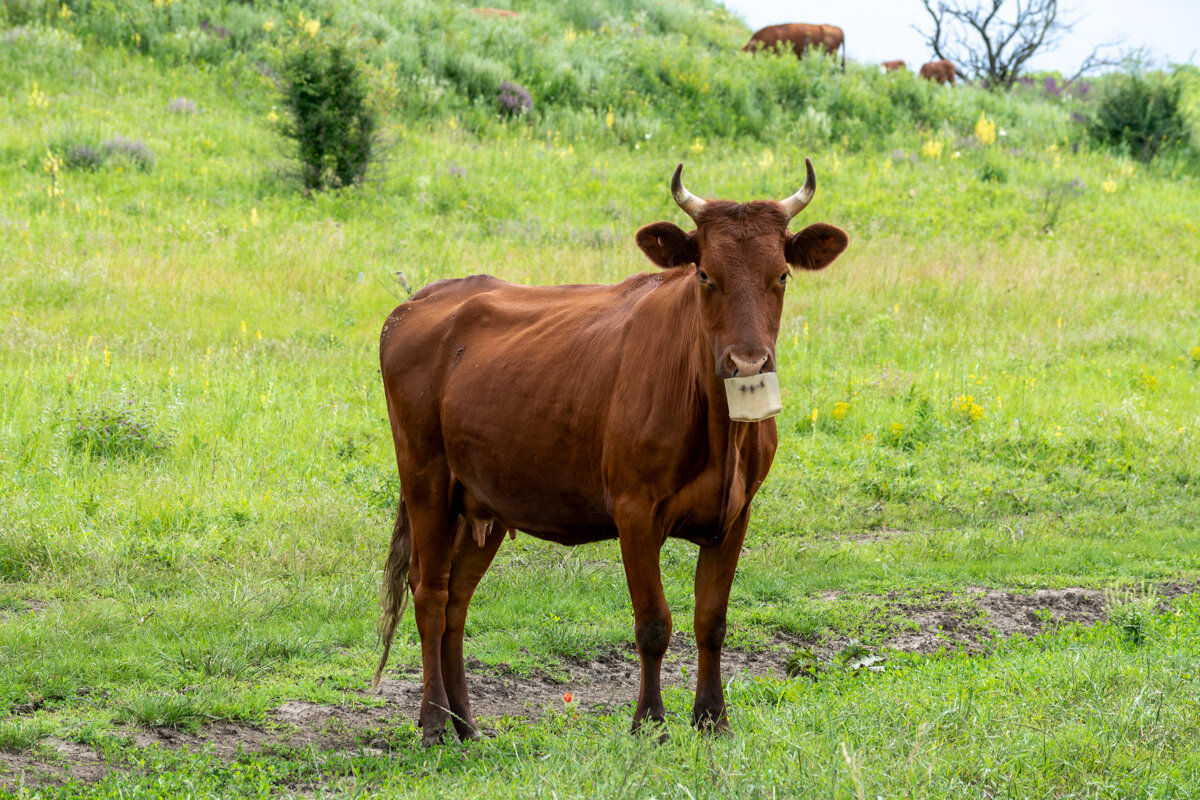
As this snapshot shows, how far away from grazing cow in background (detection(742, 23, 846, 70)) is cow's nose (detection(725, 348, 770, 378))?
29.4 metres

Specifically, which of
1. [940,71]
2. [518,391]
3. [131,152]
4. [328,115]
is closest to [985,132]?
[940,71]

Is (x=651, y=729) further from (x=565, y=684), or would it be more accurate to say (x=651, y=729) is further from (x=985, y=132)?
(x=985, y=132)

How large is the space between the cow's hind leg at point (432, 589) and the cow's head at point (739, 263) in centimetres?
195

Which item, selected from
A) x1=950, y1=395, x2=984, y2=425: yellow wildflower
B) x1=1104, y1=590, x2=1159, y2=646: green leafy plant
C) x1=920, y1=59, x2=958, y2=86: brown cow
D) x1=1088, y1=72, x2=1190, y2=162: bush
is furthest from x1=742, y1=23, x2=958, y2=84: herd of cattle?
x1=1104, y1=590, x2=1159, y2=646: green leafy plant

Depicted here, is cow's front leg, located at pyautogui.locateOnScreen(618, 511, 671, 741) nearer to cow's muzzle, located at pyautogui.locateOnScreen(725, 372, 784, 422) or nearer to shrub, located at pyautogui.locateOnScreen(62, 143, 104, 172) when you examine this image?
cow's muzzle, located at pyautogui.locateOnScreen(725, 372, 784, 422)

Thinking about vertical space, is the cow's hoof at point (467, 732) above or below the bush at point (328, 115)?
below

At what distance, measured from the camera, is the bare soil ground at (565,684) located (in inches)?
190

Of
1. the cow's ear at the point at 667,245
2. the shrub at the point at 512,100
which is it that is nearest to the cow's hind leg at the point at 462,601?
the cow's ear at the point at 667,245

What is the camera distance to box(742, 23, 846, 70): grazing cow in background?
3231 centimetres

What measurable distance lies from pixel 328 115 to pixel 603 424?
12.9 m

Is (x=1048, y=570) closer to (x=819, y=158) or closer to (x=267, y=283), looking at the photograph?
(x=267, y=283)

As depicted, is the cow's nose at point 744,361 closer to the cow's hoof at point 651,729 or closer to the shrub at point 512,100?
the cow's hoof at point 651,729

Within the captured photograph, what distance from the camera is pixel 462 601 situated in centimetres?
579

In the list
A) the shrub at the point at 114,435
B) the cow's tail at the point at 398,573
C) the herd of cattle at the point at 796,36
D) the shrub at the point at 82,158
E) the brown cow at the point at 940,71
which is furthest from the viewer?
the brown cow at the point at 940,71
